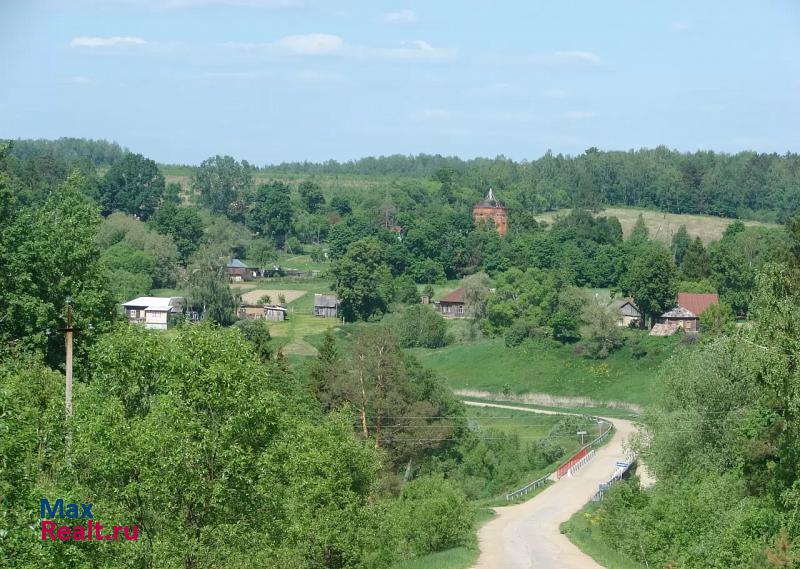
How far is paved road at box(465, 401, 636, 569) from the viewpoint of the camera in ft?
109

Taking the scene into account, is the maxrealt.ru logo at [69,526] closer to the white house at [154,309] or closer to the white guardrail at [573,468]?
the white guardrail at [573,468]

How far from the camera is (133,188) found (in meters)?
150

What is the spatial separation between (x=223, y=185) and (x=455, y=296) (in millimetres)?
69861

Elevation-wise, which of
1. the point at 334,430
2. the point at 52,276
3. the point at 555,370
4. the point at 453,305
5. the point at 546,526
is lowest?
the point at 555,370

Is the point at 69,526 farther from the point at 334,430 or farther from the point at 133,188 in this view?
the point at 133,188

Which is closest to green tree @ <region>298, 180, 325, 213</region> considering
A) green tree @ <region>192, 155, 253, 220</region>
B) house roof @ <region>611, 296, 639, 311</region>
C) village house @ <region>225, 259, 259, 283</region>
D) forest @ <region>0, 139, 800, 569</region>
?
green tree @ <region>192, 155, 253, 220</region>

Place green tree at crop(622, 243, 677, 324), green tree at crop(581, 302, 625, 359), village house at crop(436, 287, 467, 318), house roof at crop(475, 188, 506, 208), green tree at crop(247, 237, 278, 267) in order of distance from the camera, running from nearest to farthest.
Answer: green tree at crop(581, 302, 625, 359) → green tree at crop(622, 243, 677, 324) → village house at crop(436, 287, 467, 318) → green tree at crop(247, 237, 278, 267) → house roof at crop(475, 188, 506, 208)

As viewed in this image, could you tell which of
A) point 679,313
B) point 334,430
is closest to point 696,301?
point 679,313

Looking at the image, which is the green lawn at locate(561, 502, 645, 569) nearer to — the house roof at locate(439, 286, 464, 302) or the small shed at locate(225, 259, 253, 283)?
the house roof at locate(439, 286, 464, 302)

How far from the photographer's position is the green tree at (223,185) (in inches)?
6324

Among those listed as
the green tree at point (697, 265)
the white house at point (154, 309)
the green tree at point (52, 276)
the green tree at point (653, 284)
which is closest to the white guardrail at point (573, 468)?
the green tree at point (52, 276)

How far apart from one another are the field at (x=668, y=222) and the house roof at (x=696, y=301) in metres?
48.7

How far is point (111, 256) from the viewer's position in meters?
105

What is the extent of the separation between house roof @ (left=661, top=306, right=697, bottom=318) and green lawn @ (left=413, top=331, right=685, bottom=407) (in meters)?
2.97
